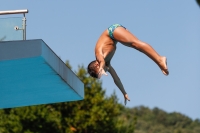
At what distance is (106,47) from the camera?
9.22 m

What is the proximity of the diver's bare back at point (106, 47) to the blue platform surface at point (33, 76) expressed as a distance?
97.9 inches

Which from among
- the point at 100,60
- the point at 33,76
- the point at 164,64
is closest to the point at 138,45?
the point at 164,64

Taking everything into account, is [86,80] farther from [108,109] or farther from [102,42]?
[102,42]

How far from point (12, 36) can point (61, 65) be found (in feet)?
5.08

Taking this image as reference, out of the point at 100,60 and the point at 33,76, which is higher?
the point at 33,76

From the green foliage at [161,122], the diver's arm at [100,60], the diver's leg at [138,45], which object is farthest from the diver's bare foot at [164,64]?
the green foliage at [161,122]

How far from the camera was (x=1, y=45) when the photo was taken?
11578mm

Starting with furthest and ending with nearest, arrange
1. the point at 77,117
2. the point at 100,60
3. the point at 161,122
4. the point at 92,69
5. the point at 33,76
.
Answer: the point at 161,122 → the point at 77,117 → the point at 33,76 → the point at 92,69 → the point at 100,60

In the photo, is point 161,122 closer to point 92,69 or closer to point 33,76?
Answer: point 33,76

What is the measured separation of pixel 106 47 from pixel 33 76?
12.3ft

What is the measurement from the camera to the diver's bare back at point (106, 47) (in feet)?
30.0

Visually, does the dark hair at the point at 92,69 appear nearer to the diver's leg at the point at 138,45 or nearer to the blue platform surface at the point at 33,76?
the diver's leg at the point at 138,45

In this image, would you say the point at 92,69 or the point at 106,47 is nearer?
the point at 92,69

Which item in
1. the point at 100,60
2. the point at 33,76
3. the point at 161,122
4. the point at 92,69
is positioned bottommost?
the point at 92,69
